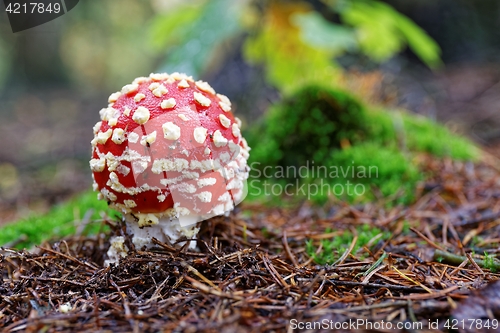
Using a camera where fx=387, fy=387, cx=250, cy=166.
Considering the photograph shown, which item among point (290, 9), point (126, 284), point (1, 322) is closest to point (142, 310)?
point (126, 284)

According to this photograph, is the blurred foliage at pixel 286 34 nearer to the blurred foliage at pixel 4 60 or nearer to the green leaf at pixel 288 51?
the green leaf at pixel 288 51

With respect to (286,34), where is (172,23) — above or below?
above

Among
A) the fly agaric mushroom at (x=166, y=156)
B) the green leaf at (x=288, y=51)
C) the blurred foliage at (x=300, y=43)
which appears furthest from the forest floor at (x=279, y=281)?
the green leaf at (x=288, y=51)

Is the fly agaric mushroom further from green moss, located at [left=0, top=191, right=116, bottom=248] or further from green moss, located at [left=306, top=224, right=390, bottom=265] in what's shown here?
green moss, located at [left=0, top=191, right=116, bottom=248]

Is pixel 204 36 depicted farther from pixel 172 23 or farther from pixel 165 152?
pixel 165 152

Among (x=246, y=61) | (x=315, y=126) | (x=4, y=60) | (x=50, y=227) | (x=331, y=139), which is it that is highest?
(x=4, y=60)

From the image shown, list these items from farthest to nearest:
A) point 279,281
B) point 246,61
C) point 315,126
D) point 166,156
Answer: point 246,61 → point 315,126 → point 166,156 → point 279,281

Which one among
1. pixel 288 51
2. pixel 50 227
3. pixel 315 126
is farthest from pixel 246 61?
pixel 50 227

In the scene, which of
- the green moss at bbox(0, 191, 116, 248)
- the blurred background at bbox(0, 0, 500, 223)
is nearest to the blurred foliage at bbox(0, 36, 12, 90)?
the blurred background at bbox(0, 0, 500, 223)
